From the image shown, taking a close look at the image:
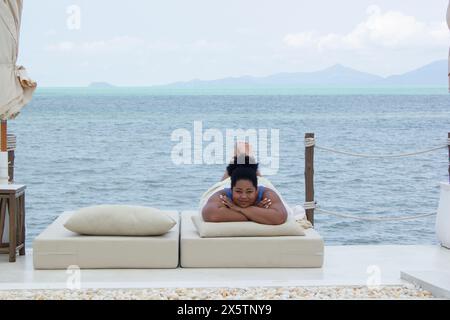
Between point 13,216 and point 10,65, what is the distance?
0.97 metres

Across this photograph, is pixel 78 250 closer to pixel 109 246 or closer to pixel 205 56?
pixel 109 246

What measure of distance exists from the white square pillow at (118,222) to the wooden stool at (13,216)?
0.41 metres

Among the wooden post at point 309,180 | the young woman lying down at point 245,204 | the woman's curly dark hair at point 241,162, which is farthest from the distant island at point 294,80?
the young woman lying down at point 245,204

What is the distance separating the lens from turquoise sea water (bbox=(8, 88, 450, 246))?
21578 millimetres

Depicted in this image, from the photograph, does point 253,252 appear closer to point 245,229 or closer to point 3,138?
point 245,229

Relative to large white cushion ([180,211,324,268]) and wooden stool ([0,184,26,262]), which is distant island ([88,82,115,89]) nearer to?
wooden stool ([0,184,26,262])

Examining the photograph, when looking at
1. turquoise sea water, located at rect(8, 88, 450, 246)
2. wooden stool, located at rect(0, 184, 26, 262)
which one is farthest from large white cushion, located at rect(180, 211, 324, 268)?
turquoise sea water, located at rect(8, 88, 450, 246)

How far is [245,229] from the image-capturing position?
5.34 metres

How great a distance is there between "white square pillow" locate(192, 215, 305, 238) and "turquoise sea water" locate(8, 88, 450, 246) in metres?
9.50

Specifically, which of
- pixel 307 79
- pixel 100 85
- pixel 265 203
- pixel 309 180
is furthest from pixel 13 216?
pixel 307 79

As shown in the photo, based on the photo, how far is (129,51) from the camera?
38844 millimetres

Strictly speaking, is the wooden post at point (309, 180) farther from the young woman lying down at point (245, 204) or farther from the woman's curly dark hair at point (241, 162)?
the young woman lying down at point (245, 204)

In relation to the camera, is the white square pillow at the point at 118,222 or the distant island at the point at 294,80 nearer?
the white square pillow at the point at 118,222

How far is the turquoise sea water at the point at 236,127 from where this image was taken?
70.8ft
